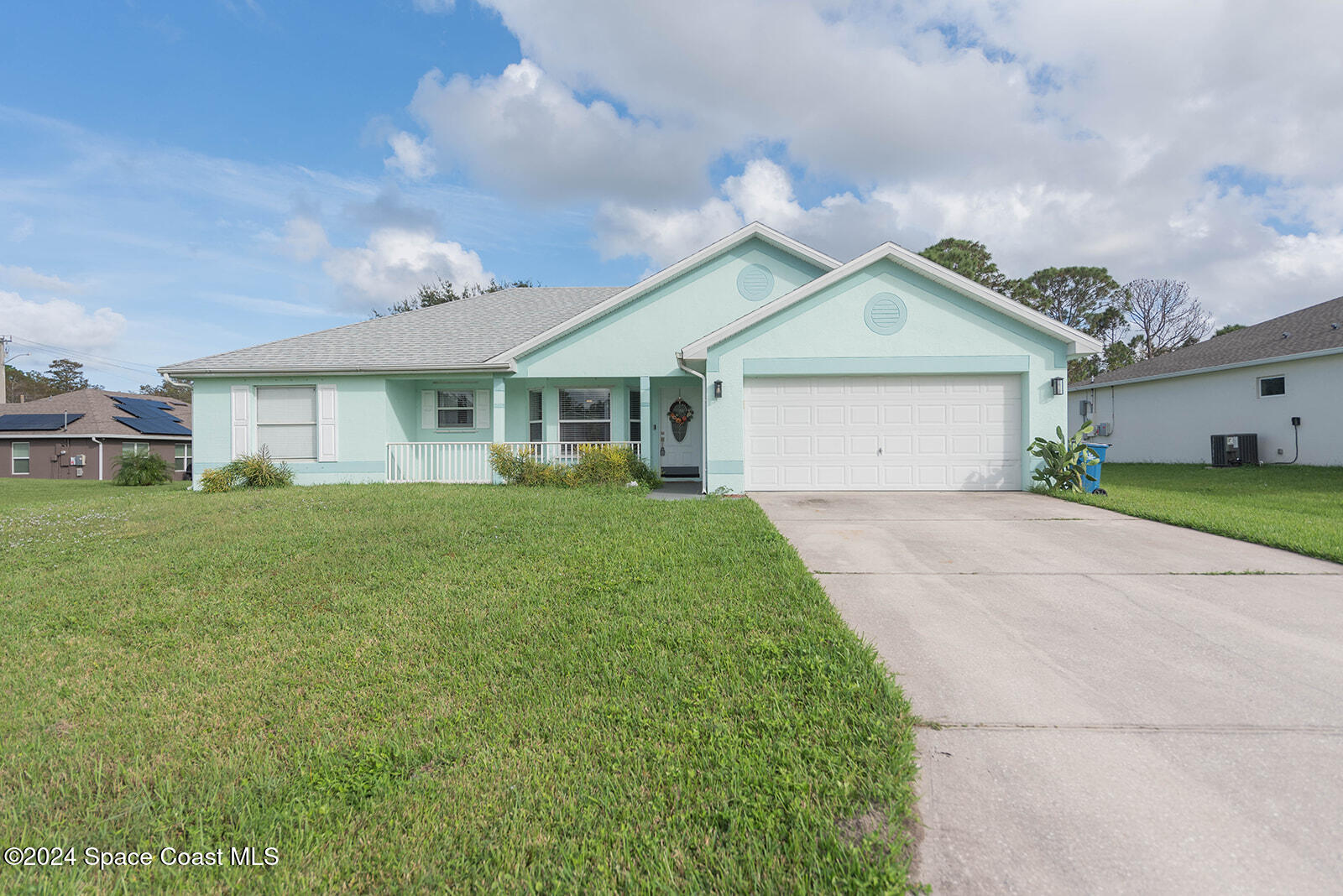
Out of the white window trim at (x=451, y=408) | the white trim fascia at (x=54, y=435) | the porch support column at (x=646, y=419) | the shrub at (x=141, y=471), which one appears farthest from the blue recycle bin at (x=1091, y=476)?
the white trim fascia at (x=54, y=435)

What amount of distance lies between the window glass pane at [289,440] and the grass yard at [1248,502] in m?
16.1

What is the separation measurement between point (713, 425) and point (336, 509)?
668 cm

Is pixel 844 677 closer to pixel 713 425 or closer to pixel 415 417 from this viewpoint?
pixel 713 425

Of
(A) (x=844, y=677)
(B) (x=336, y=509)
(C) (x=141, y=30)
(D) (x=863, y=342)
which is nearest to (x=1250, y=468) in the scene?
(D) (x=863, y=342)

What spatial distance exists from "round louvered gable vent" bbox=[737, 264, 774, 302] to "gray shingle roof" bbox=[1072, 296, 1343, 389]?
14.8 m

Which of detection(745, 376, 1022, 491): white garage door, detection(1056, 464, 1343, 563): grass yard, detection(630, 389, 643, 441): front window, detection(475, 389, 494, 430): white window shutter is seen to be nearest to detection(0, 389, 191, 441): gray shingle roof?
detection(475, 389, 494, 430): white window shutter

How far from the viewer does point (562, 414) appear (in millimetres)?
14484

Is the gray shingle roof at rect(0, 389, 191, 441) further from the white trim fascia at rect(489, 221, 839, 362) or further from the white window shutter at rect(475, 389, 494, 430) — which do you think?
the white trim fascia at rect(489, 221, 839, 362)

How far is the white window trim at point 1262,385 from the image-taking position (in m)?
16.3

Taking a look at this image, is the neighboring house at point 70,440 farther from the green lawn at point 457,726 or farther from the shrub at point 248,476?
the green lawn at point 457,726

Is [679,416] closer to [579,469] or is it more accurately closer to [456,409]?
[579,469]

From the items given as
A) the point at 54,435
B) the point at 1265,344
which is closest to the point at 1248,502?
the point at 1265,344

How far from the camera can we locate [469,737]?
9.37 ft

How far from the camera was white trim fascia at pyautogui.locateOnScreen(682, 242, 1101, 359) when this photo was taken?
1066cm
